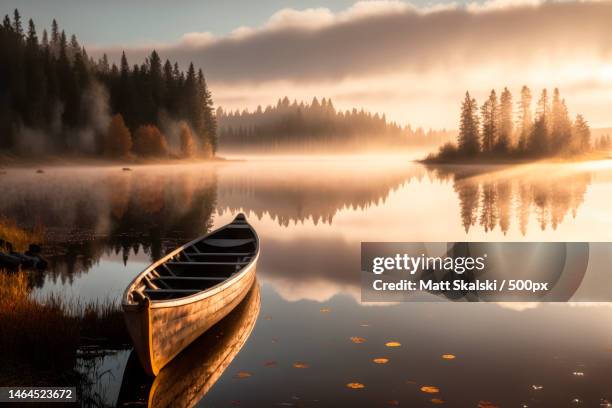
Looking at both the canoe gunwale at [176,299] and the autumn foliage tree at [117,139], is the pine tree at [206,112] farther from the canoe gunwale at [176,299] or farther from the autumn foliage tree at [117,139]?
the canoe gunwale at [176,299]

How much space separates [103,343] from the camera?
1272 cm

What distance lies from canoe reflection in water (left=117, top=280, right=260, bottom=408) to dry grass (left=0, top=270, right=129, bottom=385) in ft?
3.59

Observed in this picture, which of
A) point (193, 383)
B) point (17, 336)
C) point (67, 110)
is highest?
point (67, 110)

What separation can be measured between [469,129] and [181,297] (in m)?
105

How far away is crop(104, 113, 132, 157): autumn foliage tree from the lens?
10375 centimetres

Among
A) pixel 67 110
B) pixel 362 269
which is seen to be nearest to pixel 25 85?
pixel 67 110

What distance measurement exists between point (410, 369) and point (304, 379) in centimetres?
216

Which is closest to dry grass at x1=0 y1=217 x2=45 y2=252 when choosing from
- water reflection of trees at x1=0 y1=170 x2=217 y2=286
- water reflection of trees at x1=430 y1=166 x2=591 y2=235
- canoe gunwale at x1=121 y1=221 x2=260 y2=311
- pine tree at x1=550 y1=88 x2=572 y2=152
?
water reflection of trees at x1=0 y1=170 x2=217 y2=286

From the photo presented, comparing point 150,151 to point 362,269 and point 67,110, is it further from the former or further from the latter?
point 362,269

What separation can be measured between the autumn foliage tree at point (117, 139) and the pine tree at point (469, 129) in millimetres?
60877

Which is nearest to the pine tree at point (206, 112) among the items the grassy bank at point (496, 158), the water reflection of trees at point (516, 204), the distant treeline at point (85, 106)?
the distant treeline at point (85, 106)

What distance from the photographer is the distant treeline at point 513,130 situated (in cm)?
11069

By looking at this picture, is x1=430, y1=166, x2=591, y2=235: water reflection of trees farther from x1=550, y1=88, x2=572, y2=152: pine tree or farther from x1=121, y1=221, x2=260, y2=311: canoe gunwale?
x1=550, y1=88, x2=572, y2=152: pine tree

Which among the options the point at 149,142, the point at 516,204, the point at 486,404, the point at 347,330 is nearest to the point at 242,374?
the point at 347,330
